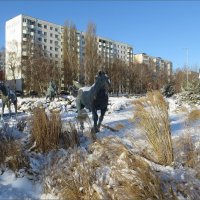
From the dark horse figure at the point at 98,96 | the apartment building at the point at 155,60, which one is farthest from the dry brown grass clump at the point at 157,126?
the apartment building at the point at 155,60

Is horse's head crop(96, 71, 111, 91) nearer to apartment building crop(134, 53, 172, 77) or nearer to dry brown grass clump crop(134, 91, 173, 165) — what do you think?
dry brown grass clump crop(134, 91, 173, 165)

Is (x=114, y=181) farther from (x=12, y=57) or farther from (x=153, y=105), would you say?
(x=12, y=57)

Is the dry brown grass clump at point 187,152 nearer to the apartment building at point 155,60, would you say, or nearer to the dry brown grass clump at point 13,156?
the dry brown grass clump at point 13,156

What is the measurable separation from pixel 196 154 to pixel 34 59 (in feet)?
132

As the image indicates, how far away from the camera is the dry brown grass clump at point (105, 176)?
15.2 ft

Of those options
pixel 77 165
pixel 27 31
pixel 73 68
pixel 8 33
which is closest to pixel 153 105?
pixel 77 165

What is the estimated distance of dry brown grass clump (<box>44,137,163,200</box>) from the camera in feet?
15.2

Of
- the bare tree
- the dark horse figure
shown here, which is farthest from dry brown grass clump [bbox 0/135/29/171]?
the bare tree

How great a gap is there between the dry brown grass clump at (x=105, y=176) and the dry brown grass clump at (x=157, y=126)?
30.3 inches

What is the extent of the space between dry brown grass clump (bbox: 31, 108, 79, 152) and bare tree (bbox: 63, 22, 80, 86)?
123 feet

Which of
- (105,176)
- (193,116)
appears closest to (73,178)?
(105,176)

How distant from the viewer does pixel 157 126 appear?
19.7ft

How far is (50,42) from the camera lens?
7988cm

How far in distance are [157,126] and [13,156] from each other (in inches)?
100
